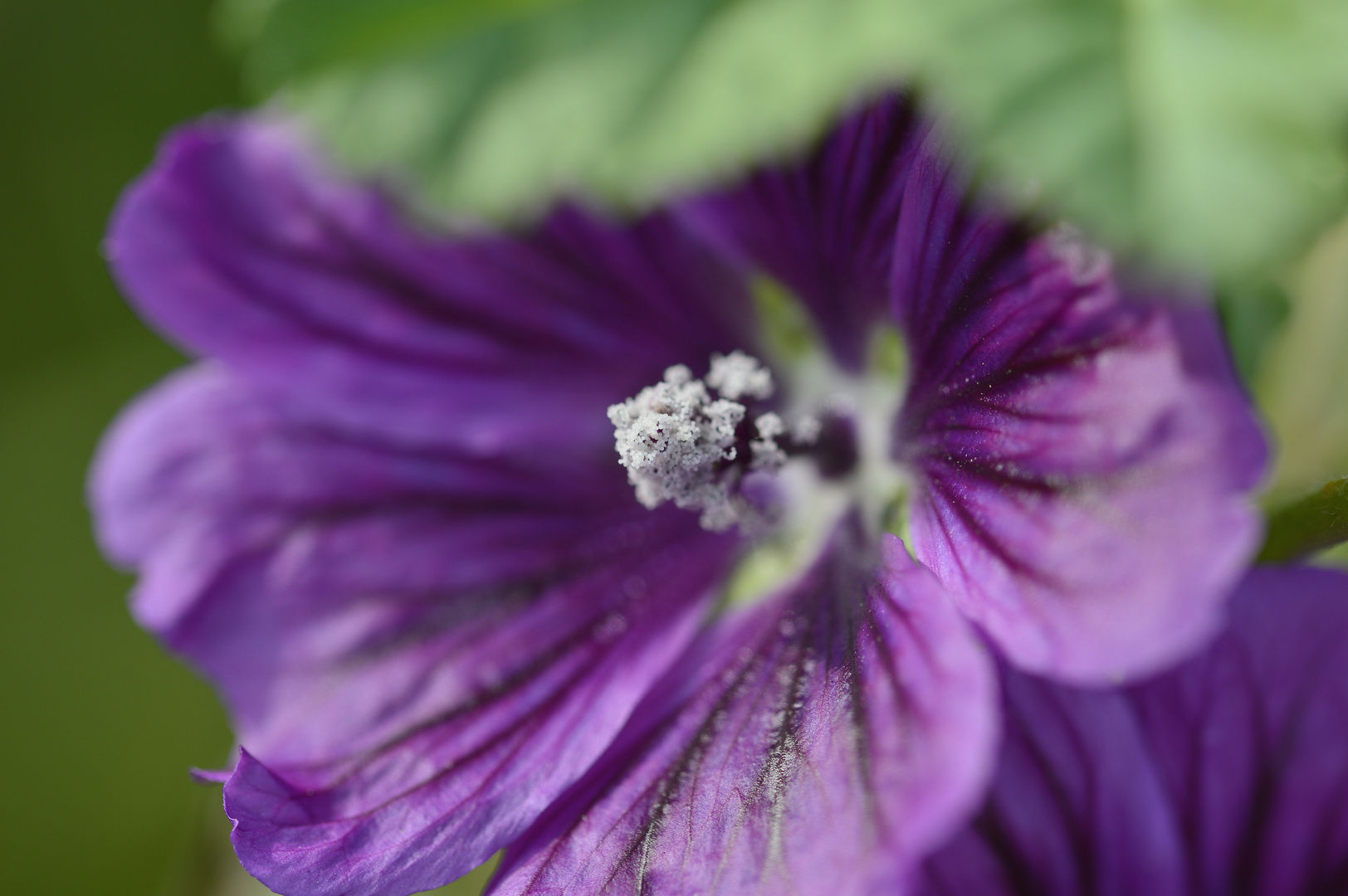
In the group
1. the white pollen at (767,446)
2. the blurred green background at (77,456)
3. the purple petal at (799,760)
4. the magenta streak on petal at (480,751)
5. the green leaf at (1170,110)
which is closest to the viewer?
the green leaf at (1170,110)

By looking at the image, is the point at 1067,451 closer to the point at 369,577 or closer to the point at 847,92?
the point at 847,92

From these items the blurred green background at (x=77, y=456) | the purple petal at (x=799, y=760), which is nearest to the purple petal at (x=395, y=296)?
the purple petal at (x=799, y=760)

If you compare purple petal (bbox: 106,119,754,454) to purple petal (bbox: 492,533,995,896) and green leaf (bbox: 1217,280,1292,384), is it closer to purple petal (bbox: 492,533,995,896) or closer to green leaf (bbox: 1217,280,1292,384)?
purple petal (bbox: 492,533,995,896)

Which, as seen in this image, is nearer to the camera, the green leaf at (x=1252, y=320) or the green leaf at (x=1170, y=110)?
the green leaf at (x=1170, y=110)

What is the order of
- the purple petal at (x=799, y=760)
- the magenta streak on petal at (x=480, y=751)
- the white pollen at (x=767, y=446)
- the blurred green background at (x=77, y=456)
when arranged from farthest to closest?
the blurred green background at (x=77, y=456)
the white pollen at (x=767, y=446)
the magenta streak on petal at (x=480, y=751)
the purple petal at (x=799, y=760)

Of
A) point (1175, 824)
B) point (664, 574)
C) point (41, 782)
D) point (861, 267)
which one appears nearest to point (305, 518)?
point (664, 574)

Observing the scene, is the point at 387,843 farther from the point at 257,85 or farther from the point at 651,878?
the point at 257,85

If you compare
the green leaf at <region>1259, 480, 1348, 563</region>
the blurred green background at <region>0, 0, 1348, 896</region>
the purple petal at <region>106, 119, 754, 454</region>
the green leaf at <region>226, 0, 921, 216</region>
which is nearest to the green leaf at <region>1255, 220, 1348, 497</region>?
the green leaf at <region>1259, 480, 1348, 563</region>

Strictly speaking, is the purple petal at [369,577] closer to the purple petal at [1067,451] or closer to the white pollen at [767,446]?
the white pollen at [767,446]
